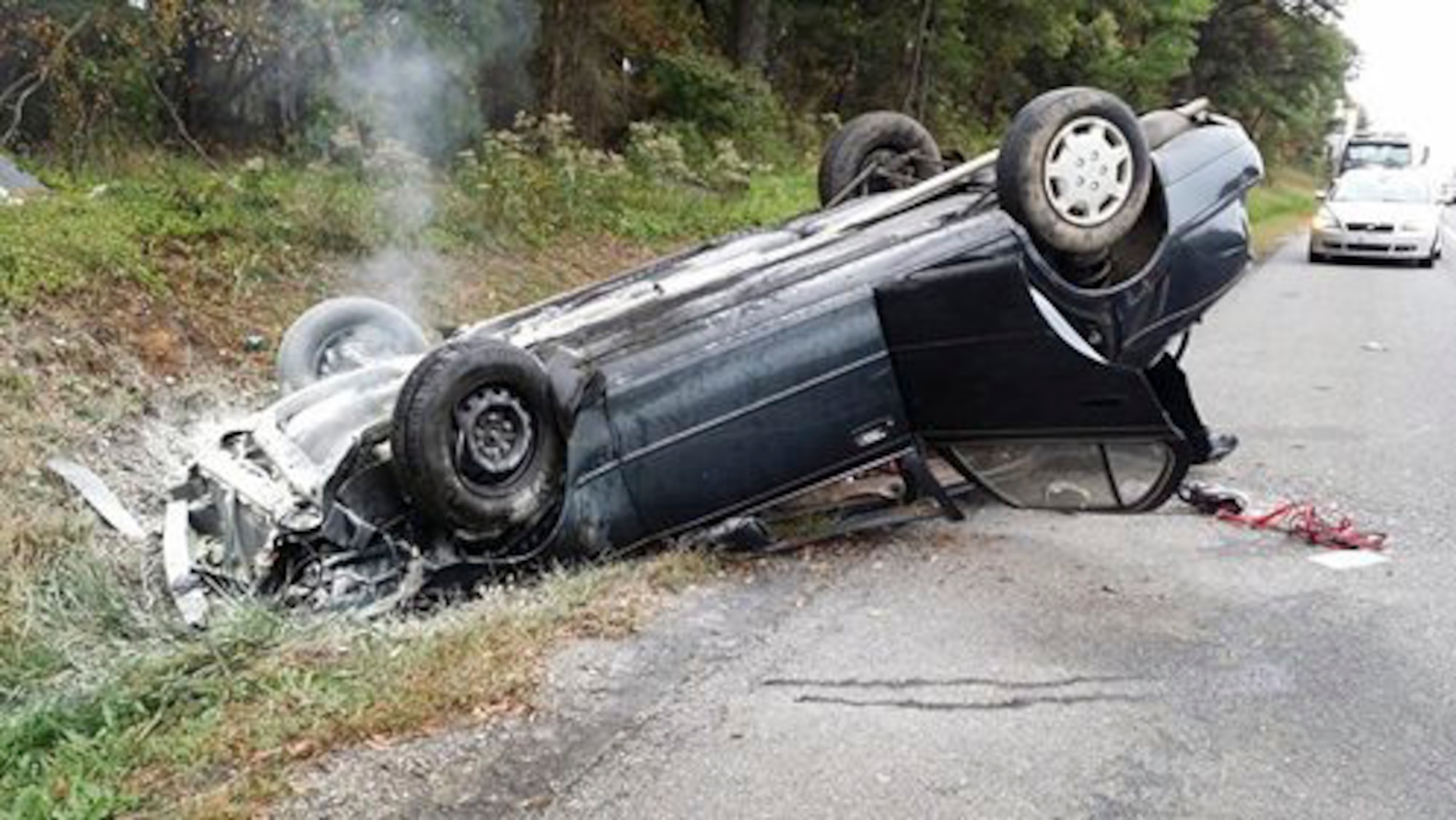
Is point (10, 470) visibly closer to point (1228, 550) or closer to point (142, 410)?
point (142, 410)

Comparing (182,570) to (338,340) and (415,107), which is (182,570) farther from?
(415,107)

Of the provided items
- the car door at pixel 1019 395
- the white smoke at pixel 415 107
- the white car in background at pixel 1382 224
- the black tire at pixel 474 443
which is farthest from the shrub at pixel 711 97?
the black tire at pixel 474 443

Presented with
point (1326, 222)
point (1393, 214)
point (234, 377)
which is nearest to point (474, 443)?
point (234, 377)

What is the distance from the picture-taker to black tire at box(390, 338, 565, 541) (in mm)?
4227

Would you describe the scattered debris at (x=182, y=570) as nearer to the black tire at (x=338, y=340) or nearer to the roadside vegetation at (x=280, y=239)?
the roadside vegetation at (x=280, y=239)

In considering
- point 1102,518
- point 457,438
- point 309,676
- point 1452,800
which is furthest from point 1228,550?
point 309,676

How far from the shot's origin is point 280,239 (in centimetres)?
842

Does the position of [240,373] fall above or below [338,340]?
below

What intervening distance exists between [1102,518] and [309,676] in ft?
11.0

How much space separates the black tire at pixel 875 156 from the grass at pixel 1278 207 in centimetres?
1130

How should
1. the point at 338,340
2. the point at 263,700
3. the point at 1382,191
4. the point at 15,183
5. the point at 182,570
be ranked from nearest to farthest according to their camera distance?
the point at 263,700, the point at 182,570, the point at 338,340, the point at 15,183, the point at 1382,191

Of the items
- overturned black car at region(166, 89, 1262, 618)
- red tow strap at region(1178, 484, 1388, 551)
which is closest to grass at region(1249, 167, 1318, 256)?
red tow strap at region(1178, 484, 1388, 551)

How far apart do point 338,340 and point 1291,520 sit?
4.18 meters

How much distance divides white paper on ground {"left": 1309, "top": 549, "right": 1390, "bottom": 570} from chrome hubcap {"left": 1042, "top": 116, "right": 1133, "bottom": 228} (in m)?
1.55
